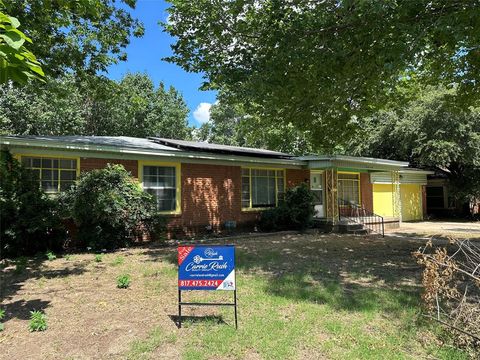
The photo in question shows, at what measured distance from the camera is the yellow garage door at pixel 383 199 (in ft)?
74.0

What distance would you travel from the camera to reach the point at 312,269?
8492mm

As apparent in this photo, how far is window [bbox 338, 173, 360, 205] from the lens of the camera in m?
20.2

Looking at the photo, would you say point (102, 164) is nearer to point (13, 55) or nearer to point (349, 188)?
point (13, 55)

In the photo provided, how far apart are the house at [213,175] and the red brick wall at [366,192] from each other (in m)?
0.05

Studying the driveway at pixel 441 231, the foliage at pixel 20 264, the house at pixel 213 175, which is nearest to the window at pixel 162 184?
the house at pixel 213 175

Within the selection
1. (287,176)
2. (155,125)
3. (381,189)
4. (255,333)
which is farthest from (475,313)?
(155,125)

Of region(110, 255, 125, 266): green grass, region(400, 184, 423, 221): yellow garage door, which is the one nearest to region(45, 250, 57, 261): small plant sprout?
region(110, 255, 125, 266): green grass

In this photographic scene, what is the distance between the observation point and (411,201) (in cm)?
2603

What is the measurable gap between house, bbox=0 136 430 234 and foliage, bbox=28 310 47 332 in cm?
644

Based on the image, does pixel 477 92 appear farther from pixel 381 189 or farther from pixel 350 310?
pixel 381 189

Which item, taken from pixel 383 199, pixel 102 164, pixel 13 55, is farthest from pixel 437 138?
pixel 13 55

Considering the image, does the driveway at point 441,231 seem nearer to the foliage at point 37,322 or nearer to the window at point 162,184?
the window at point 162,184

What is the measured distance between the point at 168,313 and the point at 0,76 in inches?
161

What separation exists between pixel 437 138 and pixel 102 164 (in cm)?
1901
